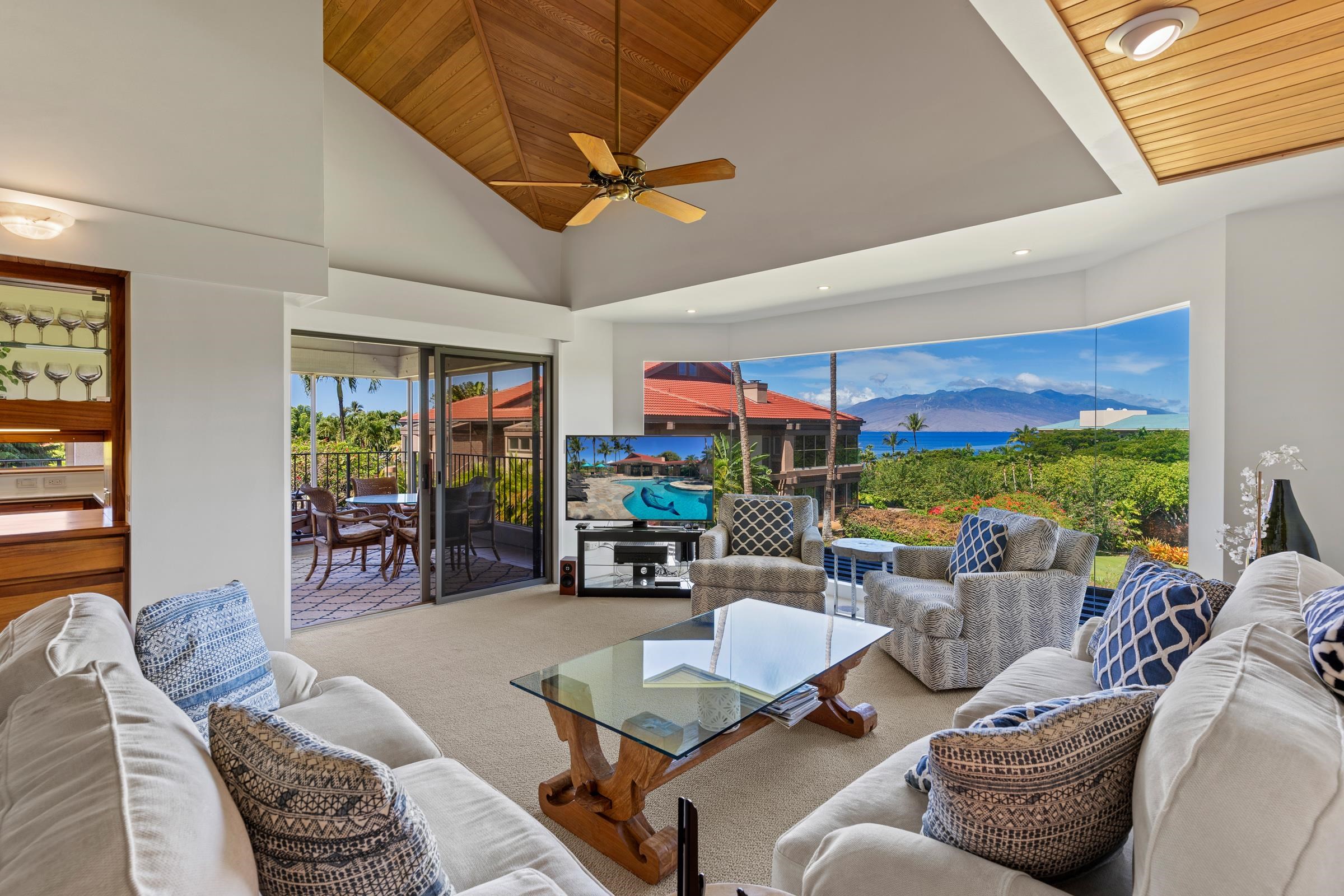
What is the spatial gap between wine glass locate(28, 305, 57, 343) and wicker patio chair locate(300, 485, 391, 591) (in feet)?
9.05

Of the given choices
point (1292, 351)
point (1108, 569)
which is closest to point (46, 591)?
point (1292, 351)

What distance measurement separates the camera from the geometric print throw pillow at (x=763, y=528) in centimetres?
468

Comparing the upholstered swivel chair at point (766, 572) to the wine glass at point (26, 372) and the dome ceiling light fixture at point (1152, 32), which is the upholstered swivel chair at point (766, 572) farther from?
the wine glass at point (26, 372)

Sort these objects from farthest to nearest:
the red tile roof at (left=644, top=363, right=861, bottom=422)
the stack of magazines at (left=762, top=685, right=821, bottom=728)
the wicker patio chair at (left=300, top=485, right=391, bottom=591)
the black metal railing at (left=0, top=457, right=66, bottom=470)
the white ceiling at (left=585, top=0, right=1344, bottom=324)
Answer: the red tile roof at (left=644, top=363, right=861, bottom=422)
the wicker patio chair at (left=300, top=485, right=391, bottom=591)
the black metal railing at (left=0, top=457, right=66, bottom=470)
the stack of magazines at (left=762, top=685, right=821, bottom=728)
the white ceiling at (left=585, top=0, right=1344, bottom=324)

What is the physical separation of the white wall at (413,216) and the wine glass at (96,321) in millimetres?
1454

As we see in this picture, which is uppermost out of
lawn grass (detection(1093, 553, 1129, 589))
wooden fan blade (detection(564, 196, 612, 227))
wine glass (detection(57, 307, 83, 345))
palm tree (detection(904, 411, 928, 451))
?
wooden fan blade (detection(564, 196, 612, 227))

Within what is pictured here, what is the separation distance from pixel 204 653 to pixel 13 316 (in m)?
2.35

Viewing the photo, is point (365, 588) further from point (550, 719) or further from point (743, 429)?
point (743, 429)

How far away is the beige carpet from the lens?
7.36ft

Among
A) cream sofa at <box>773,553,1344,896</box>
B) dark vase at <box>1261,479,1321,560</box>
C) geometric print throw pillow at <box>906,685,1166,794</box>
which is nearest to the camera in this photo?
cream sofa at <box>773,553,1344,896</box>

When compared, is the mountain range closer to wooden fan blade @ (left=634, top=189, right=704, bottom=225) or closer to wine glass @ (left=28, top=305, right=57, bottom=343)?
wooden fan blade @ (left=634, top=189, right=704, bottom=225)

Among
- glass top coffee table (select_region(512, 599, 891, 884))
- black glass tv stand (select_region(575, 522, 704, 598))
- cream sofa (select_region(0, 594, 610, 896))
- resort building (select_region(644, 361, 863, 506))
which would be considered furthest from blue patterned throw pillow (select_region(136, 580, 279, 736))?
resort building (select_region(644, 361, 863, 506))

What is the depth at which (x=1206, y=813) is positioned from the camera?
91cm

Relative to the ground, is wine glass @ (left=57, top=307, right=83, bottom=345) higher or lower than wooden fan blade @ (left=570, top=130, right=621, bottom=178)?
lower
